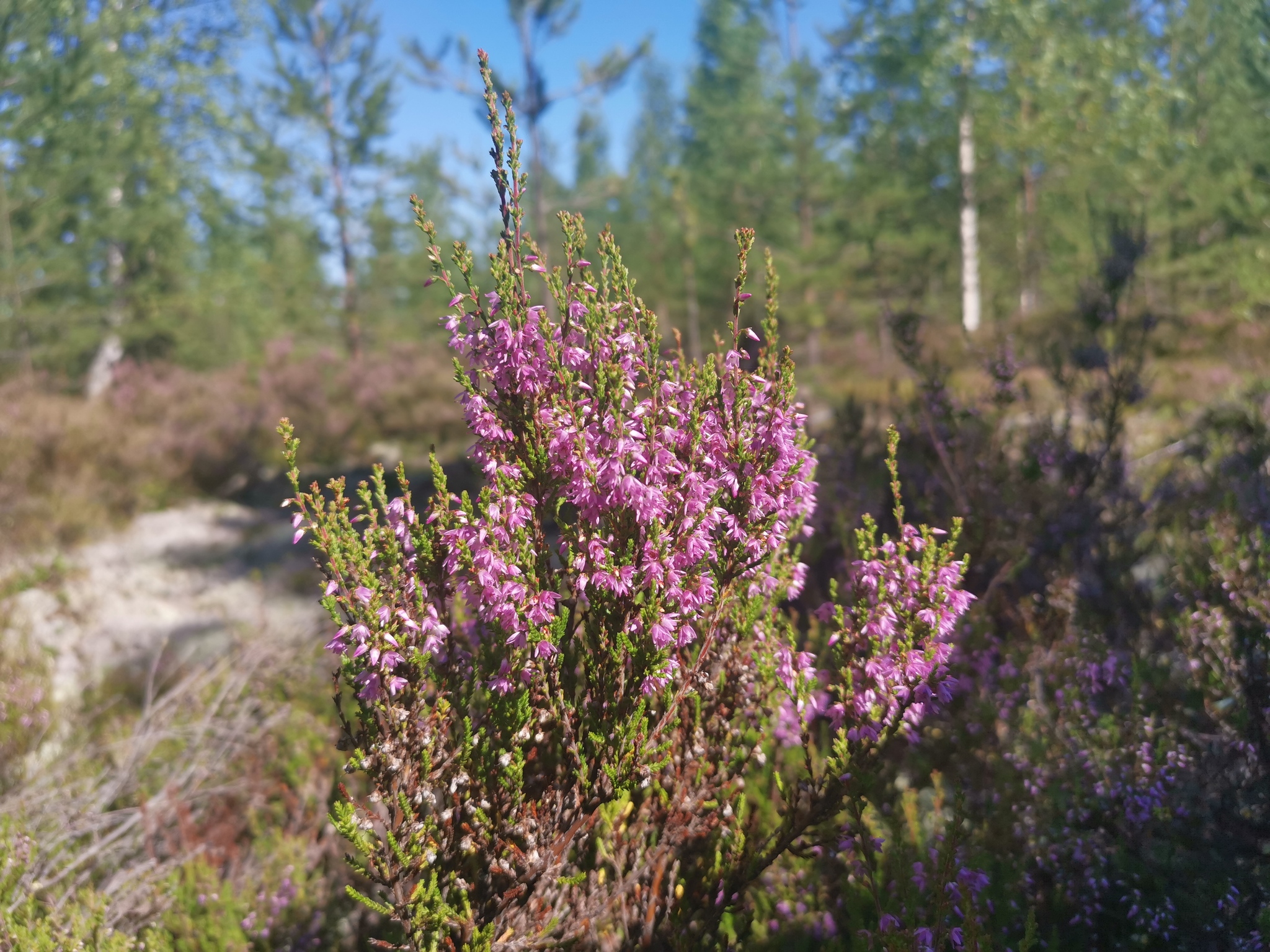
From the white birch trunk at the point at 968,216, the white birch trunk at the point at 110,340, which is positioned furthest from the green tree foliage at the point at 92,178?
the white birch trunk at the point at 968,216

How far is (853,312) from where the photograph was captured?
794 inches

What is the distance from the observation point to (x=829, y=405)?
12.9m

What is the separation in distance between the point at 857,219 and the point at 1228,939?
1794 centimetres

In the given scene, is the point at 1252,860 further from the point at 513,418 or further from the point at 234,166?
the point at 234,166

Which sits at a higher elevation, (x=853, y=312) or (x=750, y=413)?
(x=853, y=312)

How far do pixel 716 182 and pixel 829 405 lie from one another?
10447 mm

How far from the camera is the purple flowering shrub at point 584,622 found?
191cm

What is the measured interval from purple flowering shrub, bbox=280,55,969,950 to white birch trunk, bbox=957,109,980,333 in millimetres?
15516

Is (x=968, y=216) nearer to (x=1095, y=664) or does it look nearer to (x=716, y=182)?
(x=716, y=182)

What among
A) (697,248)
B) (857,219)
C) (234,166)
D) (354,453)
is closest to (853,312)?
(857,219)

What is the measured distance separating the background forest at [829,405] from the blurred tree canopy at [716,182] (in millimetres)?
105

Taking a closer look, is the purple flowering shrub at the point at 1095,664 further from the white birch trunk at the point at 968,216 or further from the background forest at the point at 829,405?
the white birch trunk at the point at 968,216

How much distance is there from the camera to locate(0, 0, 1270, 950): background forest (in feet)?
9.10

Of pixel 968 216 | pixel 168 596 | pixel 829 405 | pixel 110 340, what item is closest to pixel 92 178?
pixel 110 340
